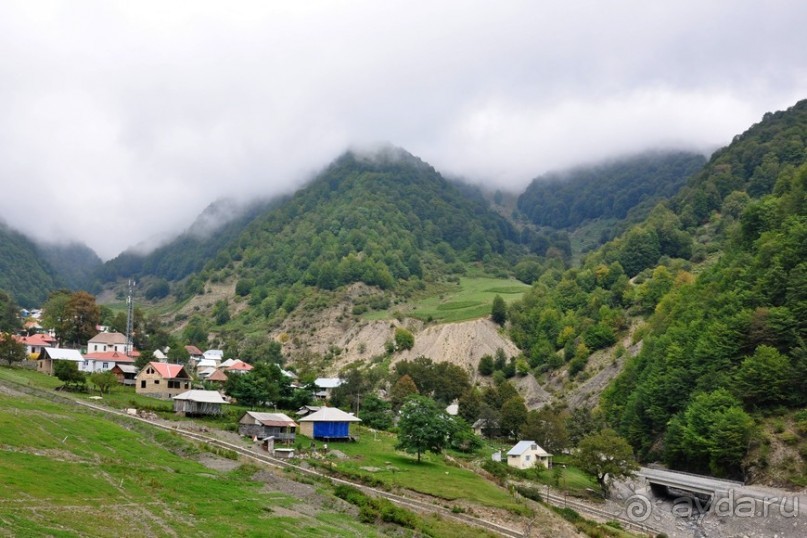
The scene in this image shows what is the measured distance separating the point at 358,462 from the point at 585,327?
236 feet

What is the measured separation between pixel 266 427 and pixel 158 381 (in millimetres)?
21866

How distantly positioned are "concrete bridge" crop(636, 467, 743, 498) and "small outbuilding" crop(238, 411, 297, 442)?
3251 cm

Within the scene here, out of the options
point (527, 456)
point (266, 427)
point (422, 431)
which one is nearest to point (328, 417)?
point (266, 427)

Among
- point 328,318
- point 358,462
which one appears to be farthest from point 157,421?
point 328,318

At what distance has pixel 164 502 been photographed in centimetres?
3272

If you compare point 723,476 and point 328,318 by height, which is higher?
point 328,318

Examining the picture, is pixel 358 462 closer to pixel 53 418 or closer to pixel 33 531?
pixel 53 418

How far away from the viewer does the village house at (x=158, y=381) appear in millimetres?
76188

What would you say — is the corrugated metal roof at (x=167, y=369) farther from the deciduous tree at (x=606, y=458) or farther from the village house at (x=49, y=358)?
the deciduous tree at (x=606, y=458)

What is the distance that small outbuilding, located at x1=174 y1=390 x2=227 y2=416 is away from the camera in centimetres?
6594

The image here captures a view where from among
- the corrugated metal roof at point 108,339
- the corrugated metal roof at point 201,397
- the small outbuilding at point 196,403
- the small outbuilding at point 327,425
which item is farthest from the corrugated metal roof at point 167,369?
the corrugated metal roof at point 108,339

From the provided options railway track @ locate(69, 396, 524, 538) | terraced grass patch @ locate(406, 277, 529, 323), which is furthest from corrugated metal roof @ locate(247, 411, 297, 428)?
terraced grass patch @ locate(406, 277, 529, 323)

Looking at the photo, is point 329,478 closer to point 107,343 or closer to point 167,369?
point 167,369

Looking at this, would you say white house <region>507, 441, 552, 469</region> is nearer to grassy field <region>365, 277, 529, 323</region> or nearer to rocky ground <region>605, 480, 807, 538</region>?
rocky ground <region>605, 480, 807, 538</region>
